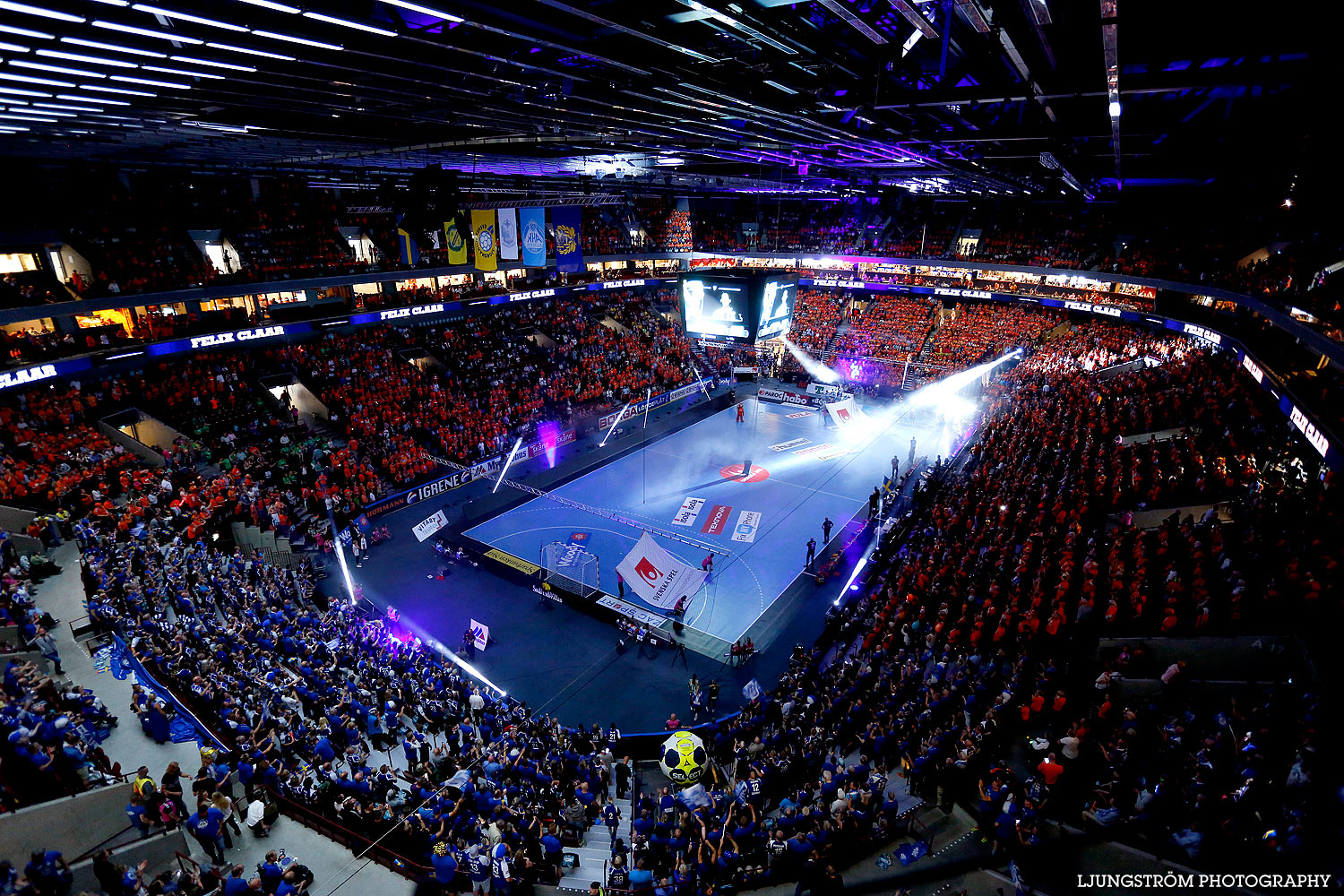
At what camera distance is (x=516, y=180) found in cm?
2966

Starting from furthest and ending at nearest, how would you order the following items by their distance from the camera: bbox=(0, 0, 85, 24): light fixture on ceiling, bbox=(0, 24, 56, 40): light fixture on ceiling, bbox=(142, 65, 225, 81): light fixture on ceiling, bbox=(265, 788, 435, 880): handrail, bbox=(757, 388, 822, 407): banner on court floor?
bbox=(757, 388, 822, 407): banner on court floor
bbox=(265, 788, 435, 880): handrail
bbox=(142, 65, 225, 81): light fixture on ceiling
bbox=(0, 24, 56, 40): light fixture on ceiling
bbox=(0, 0, 85, 24): light fixture on ceiling

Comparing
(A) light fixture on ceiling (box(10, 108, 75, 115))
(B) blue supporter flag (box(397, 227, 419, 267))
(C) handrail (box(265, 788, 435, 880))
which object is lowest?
(C) handrail (box(265, 788, 435, 880))

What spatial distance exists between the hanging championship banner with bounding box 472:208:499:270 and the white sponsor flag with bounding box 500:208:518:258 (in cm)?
49

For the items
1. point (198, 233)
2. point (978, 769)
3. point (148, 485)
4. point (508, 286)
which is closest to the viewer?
point (978, 769)

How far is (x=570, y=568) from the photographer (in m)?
21.5

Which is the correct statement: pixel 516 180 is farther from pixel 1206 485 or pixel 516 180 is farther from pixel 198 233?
pixel 1206 485

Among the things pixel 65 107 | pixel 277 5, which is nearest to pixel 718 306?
pixel 65 107

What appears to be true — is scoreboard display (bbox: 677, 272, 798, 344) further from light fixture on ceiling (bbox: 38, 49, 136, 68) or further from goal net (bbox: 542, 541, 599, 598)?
light fixture on ceiling (bbox: 38, 49, 136, 68)

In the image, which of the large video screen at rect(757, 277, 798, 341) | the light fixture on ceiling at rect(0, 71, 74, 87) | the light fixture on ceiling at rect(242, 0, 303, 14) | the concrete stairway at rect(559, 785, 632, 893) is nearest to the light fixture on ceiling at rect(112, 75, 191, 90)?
the light fixture on ceiling at rect(0, 71, 74, 87)

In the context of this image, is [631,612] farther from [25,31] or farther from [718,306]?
[25,31]

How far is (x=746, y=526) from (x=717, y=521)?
1.19 metres

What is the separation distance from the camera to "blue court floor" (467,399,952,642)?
69.4 feet

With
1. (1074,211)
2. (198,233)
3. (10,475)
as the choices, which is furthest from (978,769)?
(1074,211)

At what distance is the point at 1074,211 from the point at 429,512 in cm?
4409
